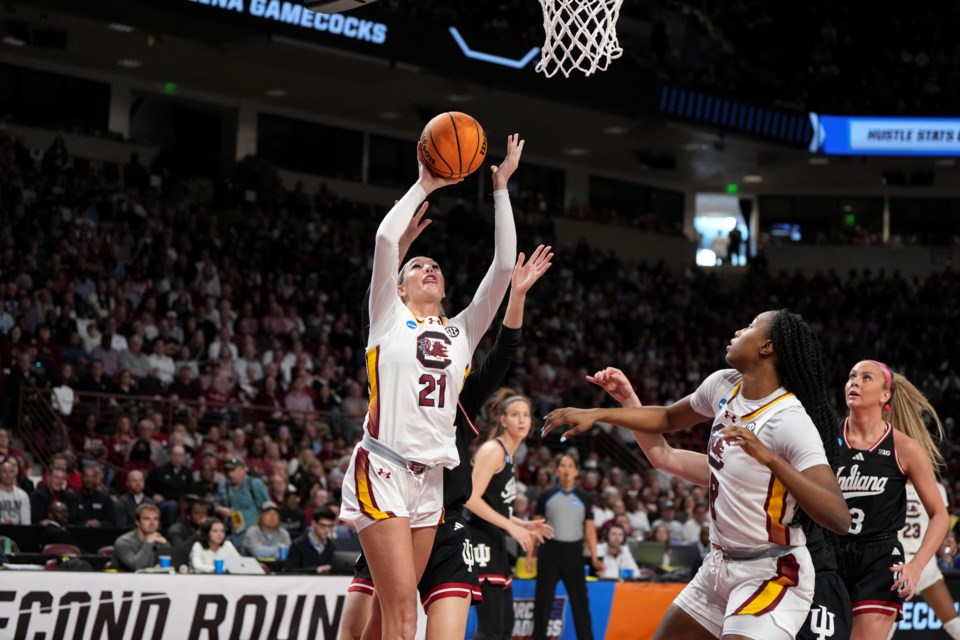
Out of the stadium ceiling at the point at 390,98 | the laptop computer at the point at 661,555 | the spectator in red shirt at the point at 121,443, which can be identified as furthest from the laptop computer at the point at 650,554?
the stadium ceiling at the point at 390,98

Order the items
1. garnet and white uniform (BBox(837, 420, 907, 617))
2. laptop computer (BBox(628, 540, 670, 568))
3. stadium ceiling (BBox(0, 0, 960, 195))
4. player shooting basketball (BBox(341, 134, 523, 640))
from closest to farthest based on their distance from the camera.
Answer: player shooting basketball (BBox(341, 134, 523, 640)) < garnet and white uniform (BBox(837, 420, 907, 617)) < laptop computer (BBox(628, 540, 670, 568)) < stadium ceiling (BBox(0, 0, 960, 195))

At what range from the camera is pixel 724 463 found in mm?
4922

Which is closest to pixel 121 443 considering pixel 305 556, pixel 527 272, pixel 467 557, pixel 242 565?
pixel 305 556

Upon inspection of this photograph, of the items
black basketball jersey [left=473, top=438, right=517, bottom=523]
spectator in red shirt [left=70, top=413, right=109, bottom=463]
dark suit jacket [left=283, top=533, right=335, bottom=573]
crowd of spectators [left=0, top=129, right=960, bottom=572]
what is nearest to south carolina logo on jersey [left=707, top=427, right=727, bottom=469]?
black basketball jersey [left=473, top=438, right=517, bottom=523]

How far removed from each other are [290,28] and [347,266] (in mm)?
4385

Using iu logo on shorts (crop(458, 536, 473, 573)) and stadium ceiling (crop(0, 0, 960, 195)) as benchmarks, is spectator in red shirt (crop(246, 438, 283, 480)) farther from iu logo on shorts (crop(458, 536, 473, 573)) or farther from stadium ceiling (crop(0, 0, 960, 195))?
iu logo on shorts (crop(458, 536, 473, 573))

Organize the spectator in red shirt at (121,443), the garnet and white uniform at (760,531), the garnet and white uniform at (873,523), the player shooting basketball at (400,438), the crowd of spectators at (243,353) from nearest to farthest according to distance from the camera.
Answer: the garnet and white uniform at (760,531)
the player shooting basketball at (400,438)
the garnet and white uniform at (873,523)
the crowd of spectators at (243,353)
the spectator in red shirt at (121,443)

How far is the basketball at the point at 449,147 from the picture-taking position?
221 inches

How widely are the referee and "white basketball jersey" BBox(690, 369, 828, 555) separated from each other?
5.30 m

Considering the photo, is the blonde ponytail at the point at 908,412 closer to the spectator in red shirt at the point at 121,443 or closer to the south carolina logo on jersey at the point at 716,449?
the south carolina logo on jersey at the point at 716,449

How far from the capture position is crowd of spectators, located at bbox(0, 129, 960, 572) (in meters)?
12.8

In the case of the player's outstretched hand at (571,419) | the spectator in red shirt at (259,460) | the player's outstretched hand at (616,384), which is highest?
the player's outstretched hand at (616,384)

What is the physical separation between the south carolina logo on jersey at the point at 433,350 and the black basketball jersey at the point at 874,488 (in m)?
2.45

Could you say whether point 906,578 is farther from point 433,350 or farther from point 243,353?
point 243,353
